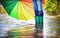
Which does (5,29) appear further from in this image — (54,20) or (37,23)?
(54,20)

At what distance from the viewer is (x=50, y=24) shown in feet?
6.03

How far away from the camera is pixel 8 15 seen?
1856 mm

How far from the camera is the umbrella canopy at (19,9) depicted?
6.04 feet

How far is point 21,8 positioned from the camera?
185 centimetres

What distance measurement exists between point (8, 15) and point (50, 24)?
1.56ft

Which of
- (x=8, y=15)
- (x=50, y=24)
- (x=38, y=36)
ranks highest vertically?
(x=8, y=15)

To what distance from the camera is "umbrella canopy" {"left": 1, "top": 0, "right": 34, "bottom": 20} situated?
6.04 feet

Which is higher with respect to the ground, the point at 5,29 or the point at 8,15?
the point at 8,15

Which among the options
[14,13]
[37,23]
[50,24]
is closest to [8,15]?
[14,13]

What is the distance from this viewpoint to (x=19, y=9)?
1850 mm

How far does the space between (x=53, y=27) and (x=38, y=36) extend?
0.19 metres

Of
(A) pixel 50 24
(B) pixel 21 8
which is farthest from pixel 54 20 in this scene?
(B) pixel 21 8

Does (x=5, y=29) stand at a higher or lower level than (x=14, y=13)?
lower

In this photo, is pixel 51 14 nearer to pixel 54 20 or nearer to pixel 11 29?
pixel 54 20
